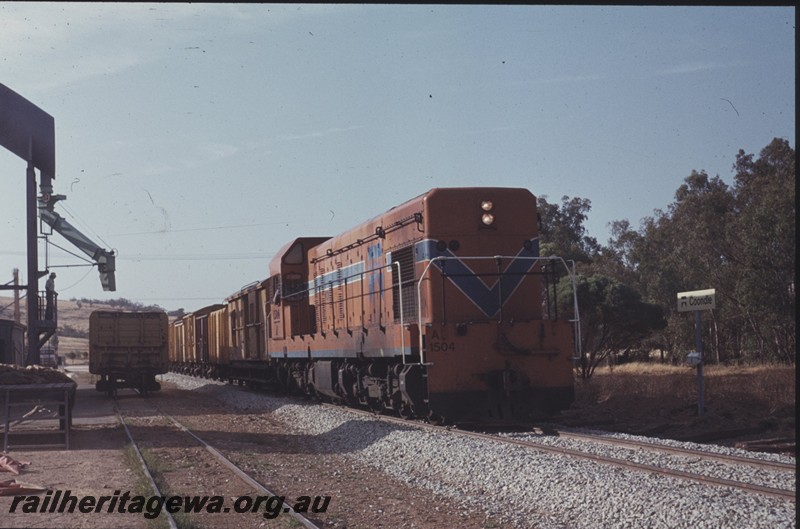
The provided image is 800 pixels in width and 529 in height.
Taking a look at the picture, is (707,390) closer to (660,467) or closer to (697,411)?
(697,411)

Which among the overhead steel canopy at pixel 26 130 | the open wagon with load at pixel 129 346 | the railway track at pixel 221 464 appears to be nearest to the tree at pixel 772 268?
the open wagon with load at pixel 129 346

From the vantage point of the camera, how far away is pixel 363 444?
14102 millimetres

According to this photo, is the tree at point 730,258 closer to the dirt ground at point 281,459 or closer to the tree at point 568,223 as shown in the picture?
the tree at point 568,223

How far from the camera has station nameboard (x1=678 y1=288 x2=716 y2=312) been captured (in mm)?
16562

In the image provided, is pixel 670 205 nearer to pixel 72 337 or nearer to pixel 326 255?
pixel 326 255

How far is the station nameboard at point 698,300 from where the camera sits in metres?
16.6

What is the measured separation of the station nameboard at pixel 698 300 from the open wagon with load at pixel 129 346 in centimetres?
1963

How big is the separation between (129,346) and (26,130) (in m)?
8.71

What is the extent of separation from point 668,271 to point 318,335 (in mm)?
30630

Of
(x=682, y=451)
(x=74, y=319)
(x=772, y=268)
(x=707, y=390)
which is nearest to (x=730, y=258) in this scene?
(x=772, y=268)

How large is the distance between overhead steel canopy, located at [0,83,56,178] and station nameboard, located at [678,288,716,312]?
1915 cm

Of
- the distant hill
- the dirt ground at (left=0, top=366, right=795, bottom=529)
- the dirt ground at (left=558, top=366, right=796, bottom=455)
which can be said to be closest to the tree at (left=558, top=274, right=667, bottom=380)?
the dirt ground at (left=558, top=366, right=796, bottom=455)

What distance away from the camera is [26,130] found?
25.3 meters

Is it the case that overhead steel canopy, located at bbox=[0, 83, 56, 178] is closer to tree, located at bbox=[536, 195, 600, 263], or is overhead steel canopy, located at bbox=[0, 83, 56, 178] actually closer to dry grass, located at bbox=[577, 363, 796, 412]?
dry grass, located at bbox=[577, 363, 796, 412]
